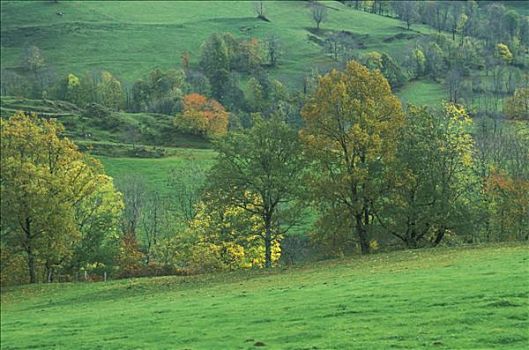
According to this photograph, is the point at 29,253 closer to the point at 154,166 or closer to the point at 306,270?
the point at 306,270

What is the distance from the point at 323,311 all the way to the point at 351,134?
2677 cm

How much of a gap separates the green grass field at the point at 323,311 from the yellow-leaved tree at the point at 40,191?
9.90 metres

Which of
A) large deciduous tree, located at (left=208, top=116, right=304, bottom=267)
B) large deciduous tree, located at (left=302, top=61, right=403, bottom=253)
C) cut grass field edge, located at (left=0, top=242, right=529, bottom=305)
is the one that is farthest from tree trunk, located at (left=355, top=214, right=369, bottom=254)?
large deciduous tree, located at (left=208, top=116, right=304, bottom=267)

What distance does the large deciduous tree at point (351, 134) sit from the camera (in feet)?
171

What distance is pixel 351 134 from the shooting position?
2028 inches

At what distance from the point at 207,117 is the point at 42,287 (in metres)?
103

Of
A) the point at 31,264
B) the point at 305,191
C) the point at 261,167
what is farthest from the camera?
the point at 261,167

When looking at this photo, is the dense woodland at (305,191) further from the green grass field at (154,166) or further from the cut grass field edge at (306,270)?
the green grass field at (154,166)

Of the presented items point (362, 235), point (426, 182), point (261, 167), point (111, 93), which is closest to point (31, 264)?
point (261, 167)

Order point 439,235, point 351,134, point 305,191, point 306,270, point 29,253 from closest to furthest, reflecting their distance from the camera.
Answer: point 306,270 < point 351,134 < point 439,235 < point 305,191 < point 29,253

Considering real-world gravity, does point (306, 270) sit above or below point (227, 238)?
above

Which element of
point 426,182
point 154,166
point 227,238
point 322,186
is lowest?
point 154,166

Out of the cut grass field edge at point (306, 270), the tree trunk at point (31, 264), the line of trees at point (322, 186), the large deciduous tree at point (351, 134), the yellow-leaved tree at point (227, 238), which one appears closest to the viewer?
the cut grass field edge at point (306, 270)

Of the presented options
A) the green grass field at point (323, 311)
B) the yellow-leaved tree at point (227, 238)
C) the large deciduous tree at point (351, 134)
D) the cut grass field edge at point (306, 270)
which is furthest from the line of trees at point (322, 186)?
the green grass field at point (323, 311)
